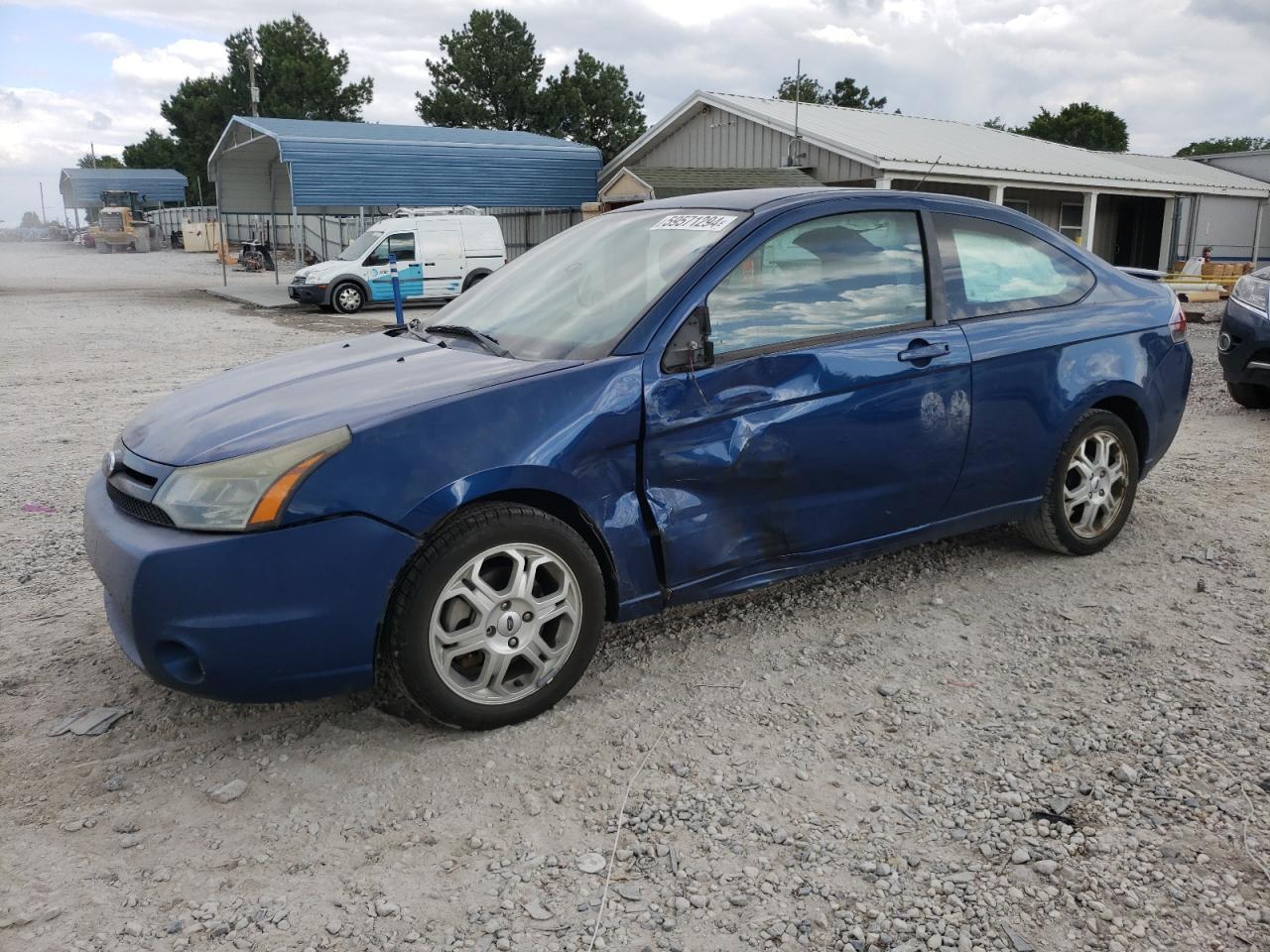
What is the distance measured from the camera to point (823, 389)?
3.59 metres

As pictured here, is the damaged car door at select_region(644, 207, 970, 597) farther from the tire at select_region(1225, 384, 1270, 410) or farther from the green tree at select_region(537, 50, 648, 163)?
the green tree at select_region(537, 50, 648, 163)

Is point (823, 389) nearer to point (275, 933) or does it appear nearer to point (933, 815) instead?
point (933, 815)

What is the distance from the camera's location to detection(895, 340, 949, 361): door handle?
3797 millimetres

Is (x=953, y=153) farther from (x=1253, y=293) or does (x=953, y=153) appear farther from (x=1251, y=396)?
(x=1253, y=293)

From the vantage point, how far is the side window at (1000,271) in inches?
160

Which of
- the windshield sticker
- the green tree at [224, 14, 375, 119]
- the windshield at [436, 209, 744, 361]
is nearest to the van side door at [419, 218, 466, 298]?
the windshield at [436, 209, 744, 361]

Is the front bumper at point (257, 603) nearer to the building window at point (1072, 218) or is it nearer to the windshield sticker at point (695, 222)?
the windshield sticker at point (695, 222)

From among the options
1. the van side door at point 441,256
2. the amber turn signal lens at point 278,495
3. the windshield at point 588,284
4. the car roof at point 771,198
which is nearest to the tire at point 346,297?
the van side door at point 441,256

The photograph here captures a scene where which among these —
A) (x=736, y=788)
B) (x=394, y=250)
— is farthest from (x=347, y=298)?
(x=736, y=788)

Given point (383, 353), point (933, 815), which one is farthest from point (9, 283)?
point (933, 815)

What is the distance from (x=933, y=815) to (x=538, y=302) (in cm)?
221

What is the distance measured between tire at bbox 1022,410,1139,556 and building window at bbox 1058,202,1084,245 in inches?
1015

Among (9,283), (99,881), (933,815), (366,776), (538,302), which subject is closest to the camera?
(99,881)

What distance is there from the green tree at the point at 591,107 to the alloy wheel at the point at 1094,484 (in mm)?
54789
